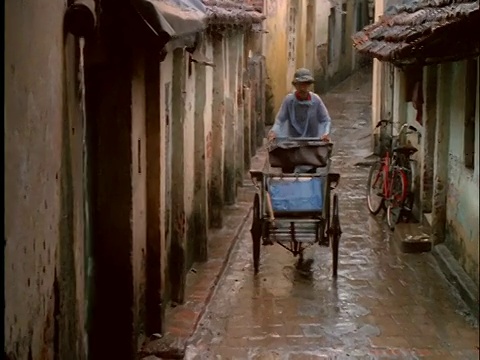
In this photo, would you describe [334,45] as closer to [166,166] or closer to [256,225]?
[256,225]

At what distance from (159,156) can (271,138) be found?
12.4ft

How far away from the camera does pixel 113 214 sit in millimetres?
7453

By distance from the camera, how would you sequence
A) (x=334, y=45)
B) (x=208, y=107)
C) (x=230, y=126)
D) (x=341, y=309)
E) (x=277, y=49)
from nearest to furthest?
(x=341, y=309), (x=208, y=107), (x=230, y=126), (x=277, y=49), (x=334, y=45)

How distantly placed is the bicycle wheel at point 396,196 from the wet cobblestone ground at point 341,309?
22 centimetres

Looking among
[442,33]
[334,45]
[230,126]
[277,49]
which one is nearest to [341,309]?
[442,33]

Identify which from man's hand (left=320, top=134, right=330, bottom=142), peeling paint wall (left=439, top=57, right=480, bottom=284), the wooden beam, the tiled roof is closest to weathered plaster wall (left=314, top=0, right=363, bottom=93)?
the wooden beam

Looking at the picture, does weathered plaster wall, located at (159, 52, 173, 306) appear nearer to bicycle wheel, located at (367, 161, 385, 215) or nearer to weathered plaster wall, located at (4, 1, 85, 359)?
weathered plaster wall, located at (4, 1, 85, 359)

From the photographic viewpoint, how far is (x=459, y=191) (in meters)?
10.9

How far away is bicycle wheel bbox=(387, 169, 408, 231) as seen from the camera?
A: 533 inches

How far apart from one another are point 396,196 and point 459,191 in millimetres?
2919

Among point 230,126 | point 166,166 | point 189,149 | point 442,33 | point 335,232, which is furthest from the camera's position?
point 230,126

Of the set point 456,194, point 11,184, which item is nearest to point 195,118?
point 456,194

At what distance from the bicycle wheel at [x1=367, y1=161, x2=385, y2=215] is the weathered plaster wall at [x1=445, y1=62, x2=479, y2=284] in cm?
312

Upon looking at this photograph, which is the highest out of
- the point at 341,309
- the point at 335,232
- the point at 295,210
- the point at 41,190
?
the point at 41,190
